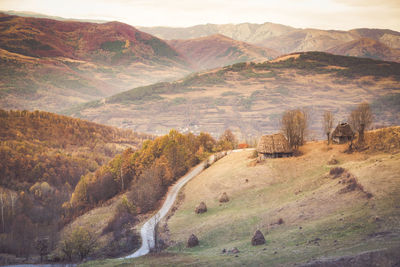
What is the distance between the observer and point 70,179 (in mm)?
101062

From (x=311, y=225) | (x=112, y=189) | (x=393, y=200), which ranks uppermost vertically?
(x=393, y=200)

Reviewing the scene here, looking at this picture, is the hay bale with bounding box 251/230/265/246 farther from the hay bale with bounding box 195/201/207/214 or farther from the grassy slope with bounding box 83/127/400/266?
the hay bale with bounding box 195/201/207/214

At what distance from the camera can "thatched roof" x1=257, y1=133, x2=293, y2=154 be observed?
56.7 m

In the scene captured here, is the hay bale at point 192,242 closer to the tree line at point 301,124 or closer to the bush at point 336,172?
the bush at point 336,172

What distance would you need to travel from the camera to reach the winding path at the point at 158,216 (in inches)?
1405

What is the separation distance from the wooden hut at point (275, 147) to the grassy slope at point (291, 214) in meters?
2.24

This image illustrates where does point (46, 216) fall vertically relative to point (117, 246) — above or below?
below

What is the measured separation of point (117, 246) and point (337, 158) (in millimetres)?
29768

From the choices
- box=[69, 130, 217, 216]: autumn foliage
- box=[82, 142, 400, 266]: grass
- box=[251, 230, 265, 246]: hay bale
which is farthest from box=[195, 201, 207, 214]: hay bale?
box=[251, 230, 265, 246]: hay bale

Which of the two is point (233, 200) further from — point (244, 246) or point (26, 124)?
point (26, 124)

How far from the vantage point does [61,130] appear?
460 feet

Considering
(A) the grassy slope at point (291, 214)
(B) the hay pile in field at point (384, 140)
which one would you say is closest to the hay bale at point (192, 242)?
(A) the grassy slope at point (291, 214)

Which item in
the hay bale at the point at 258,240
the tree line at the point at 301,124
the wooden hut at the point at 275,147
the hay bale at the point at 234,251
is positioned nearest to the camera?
the hay bale at the point at 234,251

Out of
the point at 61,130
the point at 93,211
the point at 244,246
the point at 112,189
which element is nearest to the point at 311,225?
the point at 244,246
